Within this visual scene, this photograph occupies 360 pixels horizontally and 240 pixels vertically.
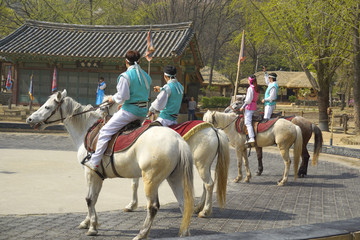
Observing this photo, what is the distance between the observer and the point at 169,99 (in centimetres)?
691

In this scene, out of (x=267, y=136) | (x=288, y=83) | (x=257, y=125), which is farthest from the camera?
(x=288, y=83)

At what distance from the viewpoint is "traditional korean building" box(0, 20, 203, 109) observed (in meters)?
24.1

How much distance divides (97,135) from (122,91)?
83 centimetres

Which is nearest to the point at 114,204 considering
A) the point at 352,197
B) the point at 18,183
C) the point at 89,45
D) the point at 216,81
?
the point at 18,183

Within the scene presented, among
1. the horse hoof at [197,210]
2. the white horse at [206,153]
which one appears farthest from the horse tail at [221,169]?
the horse hoof at [197,210]

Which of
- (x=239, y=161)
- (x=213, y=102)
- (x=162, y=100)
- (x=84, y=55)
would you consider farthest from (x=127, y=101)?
(x=213, y=102)

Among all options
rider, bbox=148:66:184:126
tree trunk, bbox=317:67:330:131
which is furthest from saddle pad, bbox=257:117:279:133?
tree trunk, bbox=317:67:330:131

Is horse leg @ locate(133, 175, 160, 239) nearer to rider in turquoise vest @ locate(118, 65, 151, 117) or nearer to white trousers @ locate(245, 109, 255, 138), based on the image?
rider in turquoise vest @ locate(118, 65, 151, 117)

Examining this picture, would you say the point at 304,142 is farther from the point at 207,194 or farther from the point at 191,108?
the point at 191,108

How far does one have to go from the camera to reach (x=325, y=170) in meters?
12.5

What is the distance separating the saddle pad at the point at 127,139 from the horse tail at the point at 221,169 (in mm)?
1669

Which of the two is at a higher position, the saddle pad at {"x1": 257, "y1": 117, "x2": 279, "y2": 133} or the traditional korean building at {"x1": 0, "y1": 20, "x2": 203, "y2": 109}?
the traditional korean building at {"x1": 0, "y1": 20, "x2": 203, "y2": 109}

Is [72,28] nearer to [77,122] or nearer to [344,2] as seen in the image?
[344,2]

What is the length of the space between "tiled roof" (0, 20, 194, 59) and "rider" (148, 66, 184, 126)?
15363 mm
